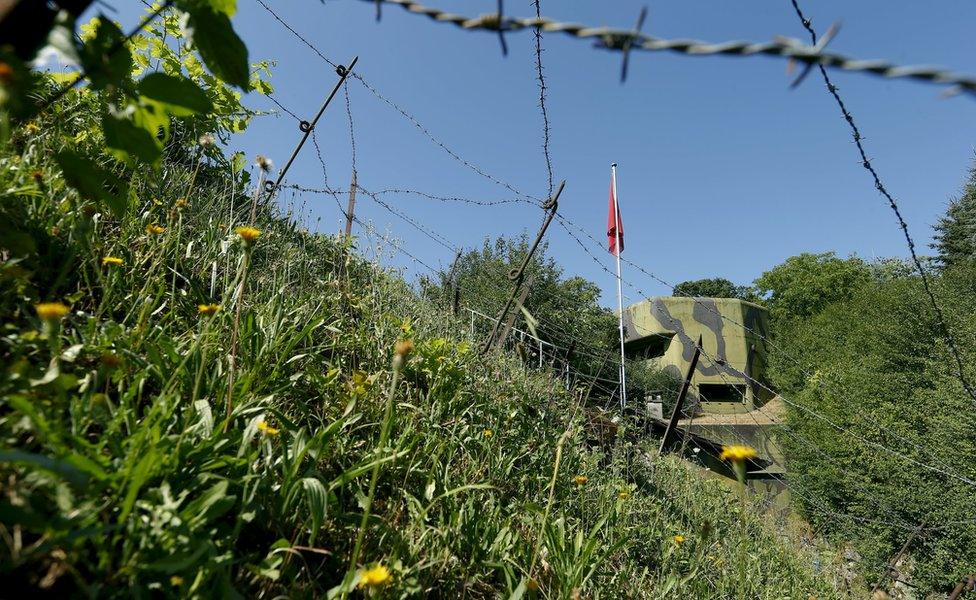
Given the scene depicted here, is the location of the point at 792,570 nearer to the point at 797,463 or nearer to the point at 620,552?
the point at 620,552

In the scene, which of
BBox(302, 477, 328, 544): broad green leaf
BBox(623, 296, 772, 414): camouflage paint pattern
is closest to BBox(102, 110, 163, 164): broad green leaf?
BBox(302, 477, 328, 544): broad green leaf

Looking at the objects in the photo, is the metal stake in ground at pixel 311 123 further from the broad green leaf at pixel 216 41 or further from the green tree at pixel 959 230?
the green tree at pixel 959 230

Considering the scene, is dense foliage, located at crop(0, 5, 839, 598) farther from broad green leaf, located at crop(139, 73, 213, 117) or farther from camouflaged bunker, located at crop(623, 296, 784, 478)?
camouflaged bunker, located at crop(623, 296, 784, 478)

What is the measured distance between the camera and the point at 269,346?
165 centimetres

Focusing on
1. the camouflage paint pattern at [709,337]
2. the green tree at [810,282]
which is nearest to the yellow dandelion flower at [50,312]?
the camouflage paint pattern at [709,337]

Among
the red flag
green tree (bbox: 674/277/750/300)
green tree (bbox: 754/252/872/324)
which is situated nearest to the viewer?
the red flag

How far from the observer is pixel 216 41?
2.19 ft

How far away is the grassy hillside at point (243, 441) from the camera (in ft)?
2.71

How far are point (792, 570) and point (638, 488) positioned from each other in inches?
68.1

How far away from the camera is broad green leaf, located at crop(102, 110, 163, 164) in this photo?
674 millimetres

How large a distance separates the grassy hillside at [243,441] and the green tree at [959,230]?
23.4 metres

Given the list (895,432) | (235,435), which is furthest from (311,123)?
(895,432)

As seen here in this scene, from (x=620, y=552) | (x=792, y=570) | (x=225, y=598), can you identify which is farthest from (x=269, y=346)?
(x=792, y=570)

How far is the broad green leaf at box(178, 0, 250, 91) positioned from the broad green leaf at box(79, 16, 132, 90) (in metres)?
0.09
